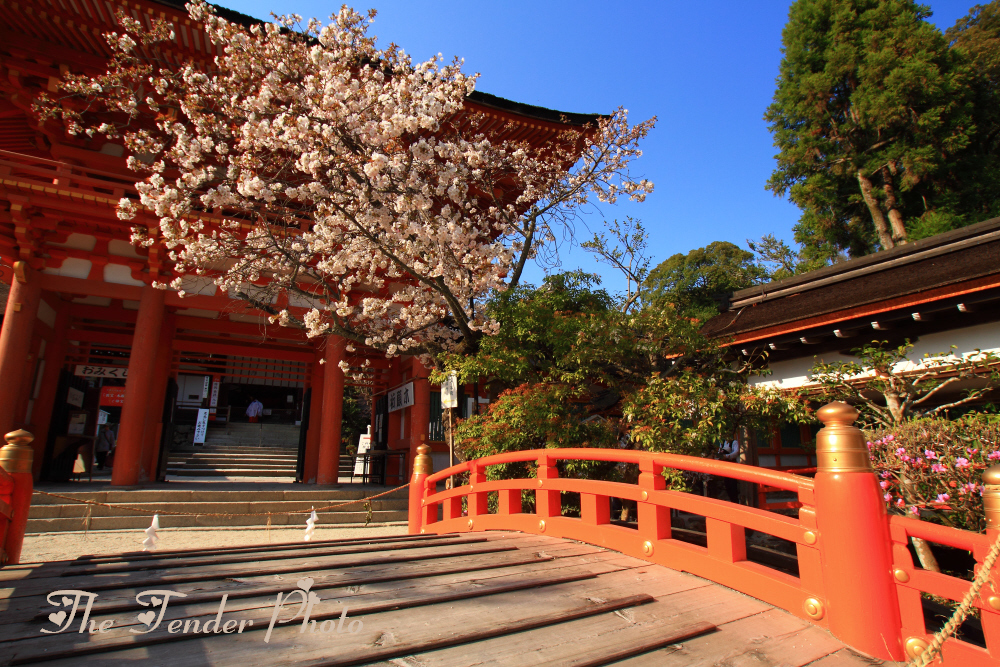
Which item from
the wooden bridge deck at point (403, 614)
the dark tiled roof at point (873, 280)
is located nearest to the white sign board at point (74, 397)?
the wooden bridge deck at point (403, 614)

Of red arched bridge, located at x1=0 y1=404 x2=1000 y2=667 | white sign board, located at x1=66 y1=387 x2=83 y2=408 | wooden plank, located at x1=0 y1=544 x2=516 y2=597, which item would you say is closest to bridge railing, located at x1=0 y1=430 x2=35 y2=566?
red arched bridge, located at x1=0 y1=404 x2=1000 y2=667

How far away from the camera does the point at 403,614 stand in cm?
258

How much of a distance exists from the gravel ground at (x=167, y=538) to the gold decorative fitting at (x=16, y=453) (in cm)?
213

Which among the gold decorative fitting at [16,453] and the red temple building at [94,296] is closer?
the gold decorative fitting at [16,453]

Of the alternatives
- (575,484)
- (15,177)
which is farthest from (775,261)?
(15,177)

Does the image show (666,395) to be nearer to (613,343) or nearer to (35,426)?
(613,343)

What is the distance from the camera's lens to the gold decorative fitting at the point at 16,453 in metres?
4.11

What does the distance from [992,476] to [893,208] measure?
21.3 metres

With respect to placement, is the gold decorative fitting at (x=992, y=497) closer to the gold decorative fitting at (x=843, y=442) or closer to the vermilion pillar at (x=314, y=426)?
the gold decorative fitting at (x=843, y=442)

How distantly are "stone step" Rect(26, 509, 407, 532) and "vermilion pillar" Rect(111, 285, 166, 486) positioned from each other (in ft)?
3.91

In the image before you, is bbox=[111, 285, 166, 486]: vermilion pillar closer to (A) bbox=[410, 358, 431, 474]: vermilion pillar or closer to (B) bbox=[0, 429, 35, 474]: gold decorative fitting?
(A) bbox=[410, 358, 431, 474]: vermilion pillar

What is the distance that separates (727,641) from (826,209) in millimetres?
23186

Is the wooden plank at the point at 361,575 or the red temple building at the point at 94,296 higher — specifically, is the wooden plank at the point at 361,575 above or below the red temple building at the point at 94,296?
below

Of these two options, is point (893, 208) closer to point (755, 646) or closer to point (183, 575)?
point (755, 646)
